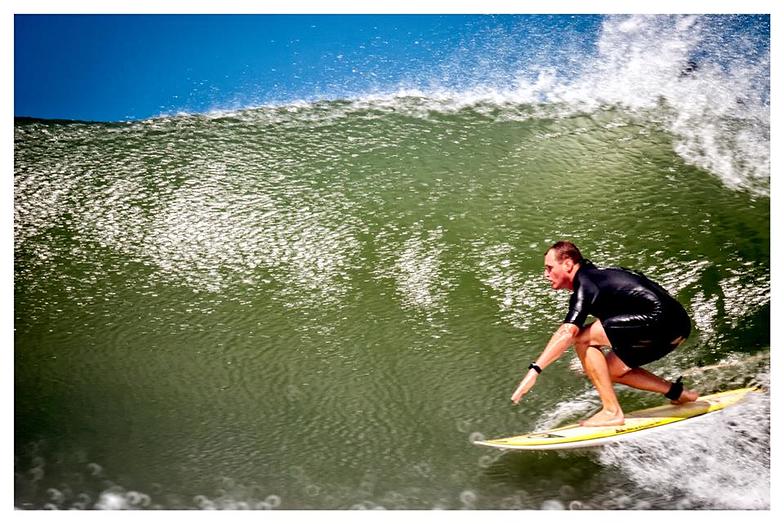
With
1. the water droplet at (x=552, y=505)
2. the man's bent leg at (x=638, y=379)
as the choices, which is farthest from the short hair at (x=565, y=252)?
the water droplet at (x=552, y=505)

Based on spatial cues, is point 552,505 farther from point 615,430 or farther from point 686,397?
point 686,397

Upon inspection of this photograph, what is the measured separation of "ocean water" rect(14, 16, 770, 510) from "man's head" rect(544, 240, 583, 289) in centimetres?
63

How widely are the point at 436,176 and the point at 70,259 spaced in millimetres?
2109

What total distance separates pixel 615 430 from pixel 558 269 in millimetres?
615

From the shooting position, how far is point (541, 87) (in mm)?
4652

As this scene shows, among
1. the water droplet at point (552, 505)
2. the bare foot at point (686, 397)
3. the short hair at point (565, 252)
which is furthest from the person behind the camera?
the bare foot at point (686, 397)

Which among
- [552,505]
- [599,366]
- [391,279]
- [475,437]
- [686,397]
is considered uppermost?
[391,279]

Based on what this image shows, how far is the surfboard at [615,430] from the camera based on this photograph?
288 cm

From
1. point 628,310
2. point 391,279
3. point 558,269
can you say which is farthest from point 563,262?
point 391,279

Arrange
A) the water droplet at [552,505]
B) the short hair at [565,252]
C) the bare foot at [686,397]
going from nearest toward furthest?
1. the water droplet at [552,505]
2. the short hair at [565,252]
3. the bare foot at [686,397]

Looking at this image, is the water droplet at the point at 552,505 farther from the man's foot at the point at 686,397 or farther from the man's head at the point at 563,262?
the man's head at the point at 563,262

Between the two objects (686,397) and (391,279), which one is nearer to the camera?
(686,397)

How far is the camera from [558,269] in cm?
295

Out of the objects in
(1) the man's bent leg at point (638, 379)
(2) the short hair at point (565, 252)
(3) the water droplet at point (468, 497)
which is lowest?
(3) the water droplet at point (468, 497)
